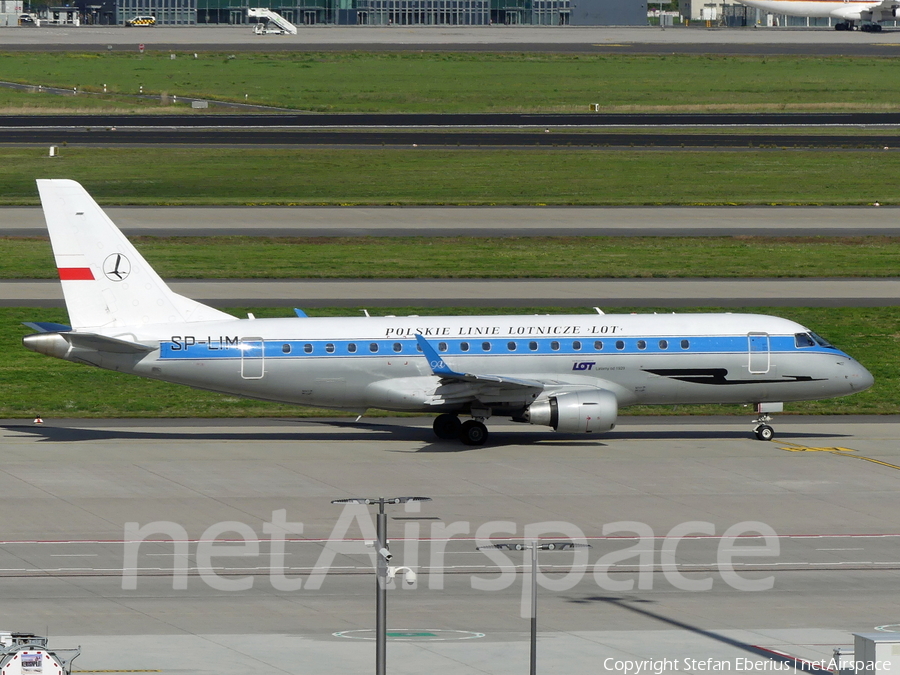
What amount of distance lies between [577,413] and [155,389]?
61.7ft

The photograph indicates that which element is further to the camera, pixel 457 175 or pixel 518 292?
pixel 457 175

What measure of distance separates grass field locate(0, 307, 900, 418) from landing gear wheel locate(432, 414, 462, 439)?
7176 mm

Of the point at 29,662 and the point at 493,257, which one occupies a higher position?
the point at 493,257

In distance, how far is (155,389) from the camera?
175ft

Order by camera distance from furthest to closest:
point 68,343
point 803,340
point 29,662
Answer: point 803,340 → point 68,343 → point 29,662

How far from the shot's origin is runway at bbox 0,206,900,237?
7850 centimetres


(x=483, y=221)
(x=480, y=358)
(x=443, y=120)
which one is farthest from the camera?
Answer: (x=443, y=120)

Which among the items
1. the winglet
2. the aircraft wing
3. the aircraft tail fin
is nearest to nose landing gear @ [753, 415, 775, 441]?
the aircraft wing

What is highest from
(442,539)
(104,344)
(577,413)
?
(104,344)

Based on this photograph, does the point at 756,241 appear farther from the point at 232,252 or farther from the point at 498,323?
the point at 498,323

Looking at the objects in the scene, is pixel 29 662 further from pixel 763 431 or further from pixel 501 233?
pixel 501 233

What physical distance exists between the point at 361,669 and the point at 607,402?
20.6 meters

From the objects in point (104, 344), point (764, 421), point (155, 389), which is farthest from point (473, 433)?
point (155, 389)

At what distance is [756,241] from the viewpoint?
252 feet
